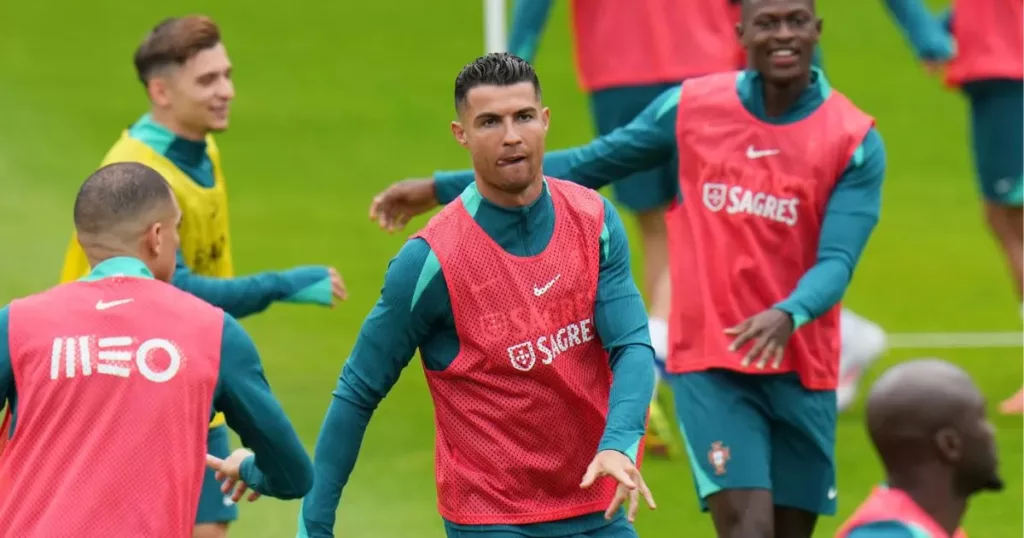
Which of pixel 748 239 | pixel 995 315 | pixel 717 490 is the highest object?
pixel 748 239

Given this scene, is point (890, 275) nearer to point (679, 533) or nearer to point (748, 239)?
point (679, 533)

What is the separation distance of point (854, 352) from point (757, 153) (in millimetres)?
4071

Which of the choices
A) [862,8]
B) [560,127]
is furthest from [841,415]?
[862,8]

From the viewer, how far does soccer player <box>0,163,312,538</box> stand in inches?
226

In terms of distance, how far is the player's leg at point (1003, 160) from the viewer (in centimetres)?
1202

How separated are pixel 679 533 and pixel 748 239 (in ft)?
7.88

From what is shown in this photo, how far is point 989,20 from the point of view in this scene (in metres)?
12.2

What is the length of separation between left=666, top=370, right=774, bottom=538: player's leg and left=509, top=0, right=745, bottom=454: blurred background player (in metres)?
3.34

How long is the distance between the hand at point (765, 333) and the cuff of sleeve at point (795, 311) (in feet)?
0.17

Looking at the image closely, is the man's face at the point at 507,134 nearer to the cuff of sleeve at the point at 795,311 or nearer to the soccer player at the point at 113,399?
the soccer player at the point at 113,399

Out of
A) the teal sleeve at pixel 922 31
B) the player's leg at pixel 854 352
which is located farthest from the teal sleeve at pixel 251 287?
the teal sleeve at pixel 922 31

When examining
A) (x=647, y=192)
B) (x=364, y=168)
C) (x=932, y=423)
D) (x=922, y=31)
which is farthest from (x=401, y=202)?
(x=364, y=168)

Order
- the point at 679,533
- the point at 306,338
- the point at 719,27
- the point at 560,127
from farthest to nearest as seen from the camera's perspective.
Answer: the point at 560,127 < the point at 306,338 < the point at 719,27 < the point at 679,533

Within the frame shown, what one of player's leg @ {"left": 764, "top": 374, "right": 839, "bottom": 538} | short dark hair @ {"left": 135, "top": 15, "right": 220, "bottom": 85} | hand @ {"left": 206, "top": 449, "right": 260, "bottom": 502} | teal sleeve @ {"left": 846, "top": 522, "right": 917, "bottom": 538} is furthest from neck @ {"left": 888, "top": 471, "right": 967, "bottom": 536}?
short dark hair @ {"left": 135, "top": 15, "right": 220, "bottom": 85}
